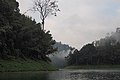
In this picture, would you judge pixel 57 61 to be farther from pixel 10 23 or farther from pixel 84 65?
pixel 10 23

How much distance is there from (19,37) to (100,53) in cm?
9795

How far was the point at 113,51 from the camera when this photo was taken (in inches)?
6033

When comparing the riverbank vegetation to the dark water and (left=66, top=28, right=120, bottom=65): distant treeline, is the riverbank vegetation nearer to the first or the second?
the dark water

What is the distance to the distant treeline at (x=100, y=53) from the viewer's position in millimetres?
150750

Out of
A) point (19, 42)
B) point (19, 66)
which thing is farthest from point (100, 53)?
point (19, 66)

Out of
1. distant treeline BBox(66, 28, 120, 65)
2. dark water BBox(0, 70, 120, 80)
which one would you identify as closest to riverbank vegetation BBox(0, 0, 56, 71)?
dark water BBox(0, 70, 120, 80)

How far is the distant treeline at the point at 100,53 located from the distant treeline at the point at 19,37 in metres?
81.0

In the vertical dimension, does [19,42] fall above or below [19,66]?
above

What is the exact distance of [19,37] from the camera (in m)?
61.9

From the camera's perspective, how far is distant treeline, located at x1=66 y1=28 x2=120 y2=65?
15075 centimetres

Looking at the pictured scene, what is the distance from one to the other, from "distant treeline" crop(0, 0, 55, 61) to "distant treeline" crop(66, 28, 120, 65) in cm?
8100

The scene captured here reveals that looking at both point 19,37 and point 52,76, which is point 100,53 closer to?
point 19,37

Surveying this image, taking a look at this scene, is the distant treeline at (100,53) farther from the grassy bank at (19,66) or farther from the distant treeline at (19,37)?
the grassy bank at (19,66)

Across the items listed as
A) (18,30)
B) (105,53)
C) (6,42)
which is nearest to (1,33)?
(6,42)
